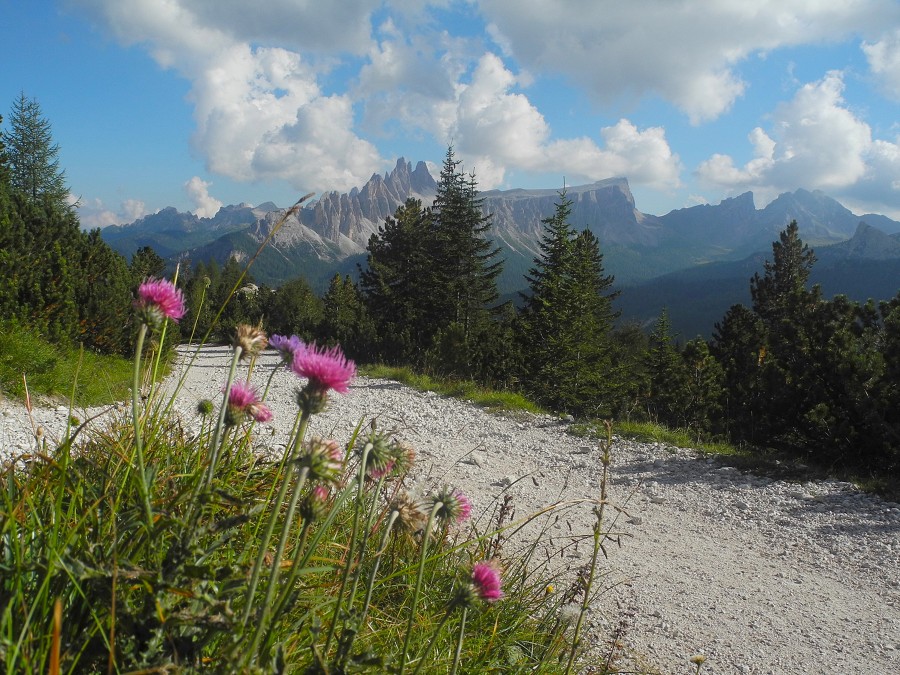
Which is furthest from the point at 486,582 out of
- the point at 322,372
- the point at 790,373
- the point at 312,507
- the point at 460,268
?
the point at 460,268

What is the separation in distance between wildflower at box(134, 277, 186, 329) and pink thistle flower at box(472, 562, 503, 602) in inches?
40.6

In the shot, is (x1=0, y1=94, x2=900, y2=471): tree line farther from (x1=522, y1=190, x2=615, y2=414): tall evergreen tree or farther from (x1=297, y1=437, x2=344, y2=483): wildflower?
(x1=297, y1=437, x2=344, y2=483): wildflower

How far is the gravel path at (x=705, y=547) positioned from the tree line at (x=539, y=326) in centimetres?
166

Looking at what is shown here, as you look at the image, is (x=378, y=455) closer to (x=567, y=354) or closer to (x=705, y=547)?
(x=705, y=547)

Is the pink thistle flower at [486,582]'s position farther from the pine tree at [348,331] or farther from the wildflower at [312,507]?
the pine tree at [348,331]

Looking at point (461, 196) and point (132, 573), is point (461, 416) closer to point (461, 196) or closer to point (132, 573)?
point (132, 573)

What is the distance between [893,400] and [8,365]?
12.0m

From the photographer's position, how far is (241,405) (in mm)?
1580

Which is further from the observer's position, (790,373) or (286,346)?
(790,373)

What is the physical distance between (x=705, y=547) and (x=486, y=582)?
5.00m

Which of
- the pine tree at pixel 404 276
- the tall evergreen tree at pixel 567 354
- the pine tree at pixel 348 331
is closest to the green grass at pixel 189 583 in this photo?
the tall evergreen tree at pixel 567 354

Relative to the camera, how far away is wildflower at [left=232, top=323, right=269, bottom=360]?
1.55 meters

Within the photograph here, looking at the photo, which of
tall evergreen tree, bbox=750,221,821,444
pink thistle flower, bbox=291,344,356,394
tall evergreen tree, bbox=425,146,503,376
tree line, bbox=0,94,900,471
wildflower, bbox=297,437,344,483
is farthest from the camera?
tall evergreen tree, bbox=425,146,503,376

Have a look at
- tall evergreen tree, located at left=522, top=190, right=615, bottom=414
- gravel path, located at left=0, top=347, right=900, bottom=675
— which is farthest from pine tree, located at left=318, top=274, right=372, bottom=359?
gravel path, located at left=0, top=347, right=900, bottom=675
